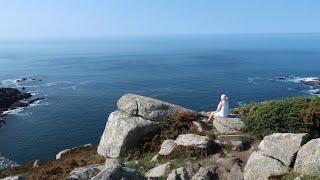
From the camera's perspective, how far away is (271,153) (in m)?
19.4

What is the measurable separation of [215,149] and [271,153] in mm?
3827

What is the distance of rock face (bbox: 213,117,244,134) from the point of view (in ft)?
79.6

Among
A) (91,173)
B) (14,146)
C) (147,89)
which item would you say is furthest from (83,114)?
(91,173)

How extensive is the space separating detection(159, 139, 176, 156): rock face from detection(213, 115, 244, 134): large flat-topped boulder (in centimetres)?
312

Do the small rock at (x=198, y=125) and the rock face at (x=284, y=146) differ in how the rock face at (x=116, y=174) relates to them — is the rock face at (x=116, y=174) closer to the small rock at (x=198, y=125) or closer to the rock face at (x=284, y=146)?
the rock face at (x=284, y=146)

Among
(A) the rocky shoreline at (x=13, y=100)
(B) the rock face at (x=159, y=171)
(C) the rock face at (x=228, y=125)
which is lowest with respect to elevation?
(A) the rocky shoreline at (x=13, y=100)

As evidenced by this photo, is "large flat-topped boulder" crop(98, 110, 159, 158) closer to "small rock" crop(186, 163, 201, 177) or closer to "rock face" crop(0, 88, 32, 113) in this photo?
"small rock" crop(186, 163, 201, 177)

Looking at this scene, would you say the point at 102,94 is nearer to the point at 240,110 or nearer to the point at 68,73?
the point at 68,73

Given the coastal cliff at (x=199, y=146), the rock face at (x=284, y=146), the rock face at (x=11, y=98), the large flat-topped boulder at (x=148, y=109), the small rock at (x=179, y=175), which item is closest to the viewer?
the coastal cliff at (x=199, y=146)

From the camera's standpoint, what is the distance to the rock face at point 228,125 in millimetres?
24250

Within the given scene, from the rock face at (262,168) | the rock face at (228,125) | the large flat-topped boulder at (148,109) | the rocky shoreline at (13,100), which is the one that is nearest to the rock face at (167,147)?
the rock face at (228,125)

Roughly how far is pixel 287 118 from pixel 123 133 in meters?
10.4

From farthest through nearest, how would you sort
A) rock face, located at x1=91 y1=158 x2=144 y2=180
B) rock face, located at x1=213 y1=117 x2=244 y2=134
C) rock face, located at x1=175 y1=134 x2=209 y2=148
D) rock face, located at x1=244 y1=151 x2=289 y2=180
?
rock face, located at x1=213 y1=117 x2=244 y2=134
rock face, located at x1=175 y1=134 x2=209 y2=148
rock face, located at x1=244 y1=151 x2=289 y2=180
rock face, located at x1=91 y1=158 x2=144 y2=180

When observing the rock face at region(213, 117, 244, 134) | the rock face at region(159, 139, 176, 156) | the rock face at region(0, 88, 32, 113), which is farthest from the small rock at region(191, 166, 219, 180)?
the rock face at region(0, 88, 32, 113)
